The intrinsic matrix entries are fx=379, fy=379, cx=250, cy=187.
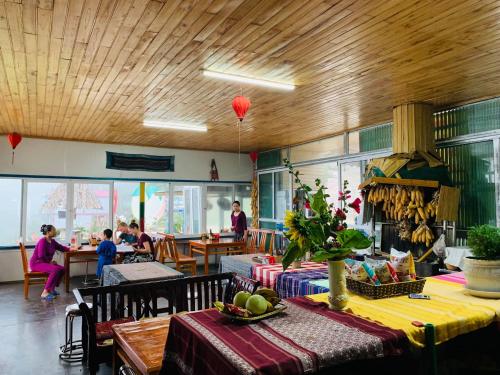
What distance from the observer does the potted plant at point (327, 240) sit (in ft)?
5.50

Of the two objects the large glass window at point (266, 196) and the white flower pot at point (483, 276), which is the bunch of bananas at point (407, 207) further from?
the large glass window at point (266, 196)

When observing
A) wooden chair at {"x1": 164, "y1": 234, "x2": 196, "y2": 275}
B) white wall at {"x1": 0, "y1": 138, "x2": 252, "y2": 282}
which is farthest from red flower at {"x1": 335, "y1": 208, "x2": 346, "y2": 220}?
white wall at {"x1": 0, "y1": 138, "x2": 252, "y2": 282}

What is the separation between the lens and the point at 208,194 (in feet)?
29.7

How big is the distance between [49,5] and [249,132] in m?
4.61

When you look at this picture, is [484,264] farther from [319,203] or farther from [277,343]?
[277,343]

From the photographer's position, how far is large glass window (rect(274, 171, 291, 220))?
838cm

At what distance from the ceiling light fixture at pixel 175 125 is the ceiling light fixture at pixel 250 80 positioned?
2352 mm

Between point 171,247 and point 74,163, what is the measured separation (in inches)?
107

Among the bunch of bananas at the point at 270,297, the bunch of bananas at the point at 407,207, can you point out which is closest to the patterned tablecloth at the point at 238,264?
the bunch of bananas at the point at 407,207

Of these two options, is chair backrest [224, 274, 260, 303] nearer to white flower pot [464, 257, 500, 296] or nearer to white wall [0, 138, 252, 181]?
white flower pot [464, 257, 500, 296]

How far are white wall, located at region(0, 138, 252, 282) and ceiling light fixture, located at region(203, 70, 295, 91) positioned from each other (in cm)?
488

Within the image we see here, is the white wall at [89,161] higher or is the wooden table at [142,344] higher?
the white wall at [89,161]

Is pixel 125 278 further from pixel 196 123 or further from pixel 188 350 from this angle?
pixel 196 123

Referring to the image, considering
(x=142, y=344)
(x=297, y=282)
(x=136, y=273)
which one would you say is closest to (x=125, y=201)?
(x=136, y=273)
